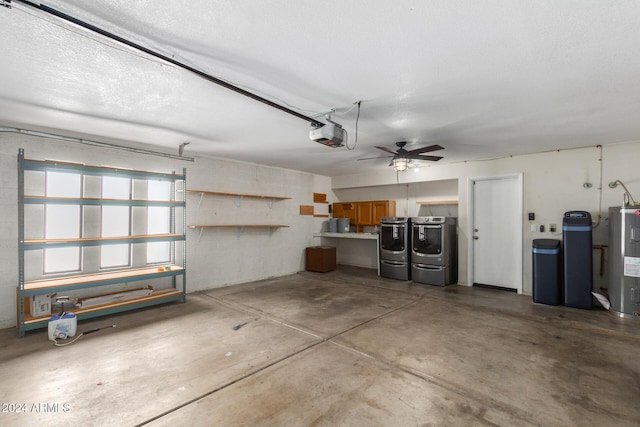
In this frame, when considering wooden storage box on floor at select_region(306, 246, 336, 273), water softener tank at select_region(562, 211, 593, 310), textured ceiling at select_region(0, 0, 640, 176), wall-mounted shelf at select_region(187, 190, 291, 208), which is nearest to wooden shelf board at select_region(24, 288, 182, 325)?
wall-mounted shelf at select_region(187, 190, 291, 208)

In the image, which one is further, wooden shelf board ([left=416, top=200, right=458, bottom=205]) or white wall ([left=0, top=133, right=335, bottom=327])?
wooden shelf board ([left=416, top=200, right=458, bottom=205])

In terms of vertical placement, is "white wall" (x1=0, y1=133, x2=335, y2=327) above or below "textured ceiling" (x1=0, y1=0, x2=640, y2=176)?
below

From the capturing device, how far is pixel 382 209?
7348 millimetres

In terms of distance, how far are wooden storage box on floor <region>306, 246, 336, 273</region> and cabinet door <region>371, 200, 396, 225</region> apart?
53.3 inches

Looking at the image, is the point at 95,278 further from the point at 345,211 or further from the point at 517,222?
the point at 517,222

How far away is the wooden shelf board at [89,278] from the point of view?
11.5 feet

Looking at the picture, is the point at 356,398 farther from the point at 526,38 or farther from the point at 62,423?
the point at 526,38

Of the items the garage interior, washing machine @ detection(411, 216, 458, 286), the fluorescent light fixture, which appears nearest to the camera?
the garage interior

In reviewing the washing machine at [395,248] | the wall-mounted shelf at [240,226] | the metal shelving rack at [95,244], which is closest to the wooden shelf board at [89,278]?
the metal shelving rack at [95,244]

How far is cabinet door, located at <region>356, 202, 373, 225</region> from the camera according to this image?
24.7 ft

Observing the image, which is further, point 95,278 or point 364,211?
point 364,211

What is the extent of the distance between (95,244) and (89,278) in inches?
19.0

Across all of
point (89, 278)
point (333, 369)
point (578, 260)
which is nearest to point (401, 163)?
point (333, 369)

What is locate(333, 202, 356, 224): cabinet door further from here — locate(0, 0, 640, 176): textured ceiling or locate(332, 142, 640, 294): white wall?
locate(0, 0, 640, 176): textured ceiling
